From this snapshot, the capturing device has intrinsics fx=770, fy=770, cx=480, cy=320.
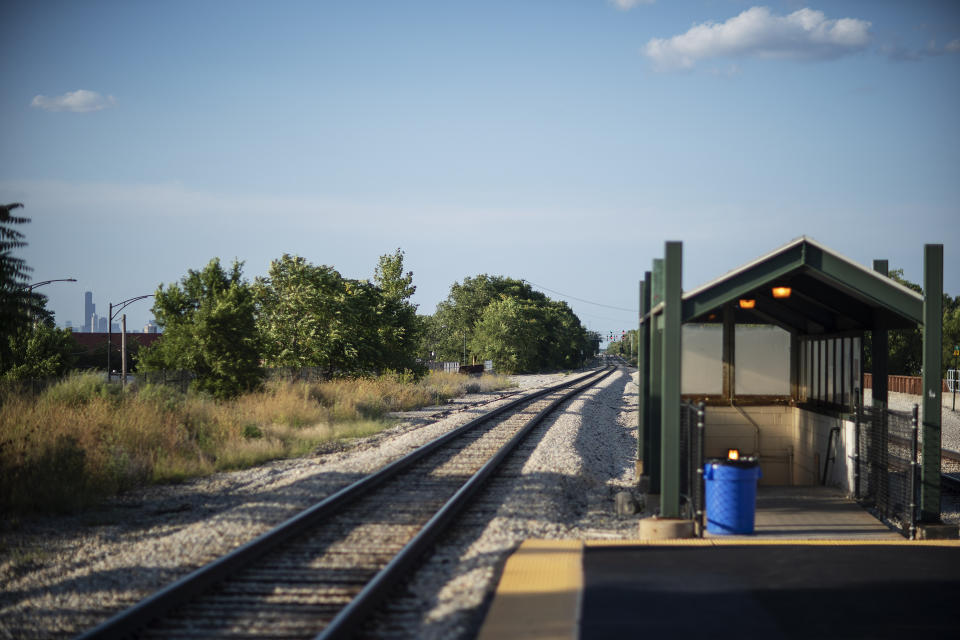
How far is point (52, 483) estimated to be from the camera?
1122 cm

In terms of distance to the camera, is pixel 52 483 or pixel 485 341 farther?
pixel 485 341

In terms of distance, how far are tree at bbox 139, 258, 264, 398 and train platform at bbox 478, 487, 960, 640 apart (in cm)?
1511

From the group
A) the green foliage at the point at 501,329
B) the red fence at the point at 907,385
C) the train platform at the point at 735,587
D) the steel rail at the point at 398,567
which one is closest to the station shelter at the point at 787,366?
the train platform at the point at 735,587

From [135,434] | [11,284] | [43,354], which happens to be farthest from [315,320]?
[11,284]

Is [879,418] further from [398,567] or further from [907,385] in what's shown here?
[907,385]

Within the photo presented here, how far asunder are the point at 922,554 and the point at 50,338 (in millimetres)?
33455

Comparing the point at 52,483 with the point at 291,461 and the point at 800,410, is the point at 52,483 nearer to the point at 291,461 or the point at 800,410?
the point at 291,461

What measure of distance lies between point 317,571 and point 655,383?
5965mm

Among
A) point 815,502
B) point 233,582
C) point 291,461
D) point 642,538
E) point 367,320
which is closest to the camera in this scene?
point 233,582

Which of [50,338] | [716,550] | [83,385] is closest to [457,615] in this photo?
[716,550]

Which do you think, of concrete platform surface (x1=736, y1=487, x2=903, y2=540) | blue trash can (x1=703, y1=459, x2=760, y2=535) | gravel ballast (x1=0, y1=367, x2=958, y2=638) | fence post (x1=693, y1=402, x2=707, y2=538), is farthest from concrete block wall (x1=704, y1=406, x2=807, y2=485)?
blue trash can (x1=703, y1=459, x2=760, y2=535)

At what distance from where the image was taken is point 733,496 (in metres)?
9.37

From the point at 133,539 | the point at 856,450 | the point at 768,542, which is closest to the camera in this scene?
the point at 768,542

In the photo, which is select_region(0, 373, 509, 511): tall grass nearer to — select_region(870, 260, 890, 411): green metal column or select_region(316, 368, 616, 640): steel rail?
select_region(316, 368, 616, 640): steel rail
